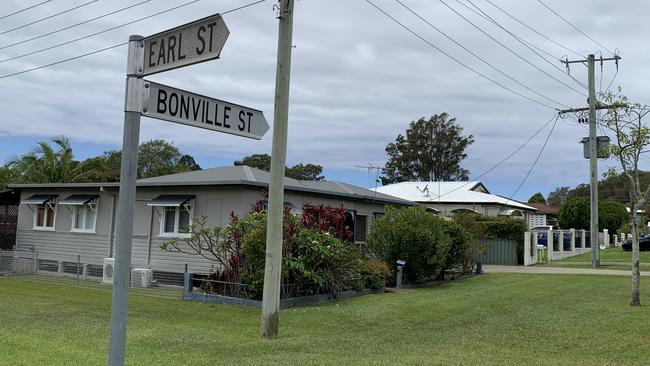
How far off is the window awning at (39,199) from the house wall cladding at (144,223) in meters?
0.18

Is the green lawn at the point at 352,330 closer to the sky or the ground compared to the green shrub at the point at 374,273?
closer to the ground

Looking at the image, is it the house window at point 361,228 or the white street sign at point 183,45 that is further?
the house window at point 361,228

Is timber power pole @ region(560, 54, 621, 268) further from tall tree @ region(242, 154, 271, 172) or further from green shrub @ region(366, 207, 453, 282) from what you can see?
tall tree @ region(242, 154, 271, 172)

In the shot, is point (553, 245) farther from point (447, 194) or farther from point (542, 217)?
point (542, 217)

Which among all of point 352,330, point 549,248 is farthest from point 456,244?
point 549,248

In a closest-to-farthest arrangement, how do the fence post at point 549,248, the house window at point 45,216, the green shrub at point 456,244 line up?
the green shrub at point 456,244 < the house window at point 45,216 < the fence post at point 549,248

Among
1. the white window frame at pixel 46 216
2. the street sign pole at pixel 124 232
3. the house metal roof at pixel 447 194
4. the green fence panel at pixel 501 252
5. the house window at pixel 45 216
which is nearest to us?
the street sign pole at pixel 124 232

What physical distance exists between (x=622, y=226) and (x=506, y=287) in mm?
40440

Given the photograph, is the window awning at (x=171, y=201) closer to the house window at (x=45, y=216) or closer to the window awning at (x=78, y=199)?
the window awning at (x=78, y=199)

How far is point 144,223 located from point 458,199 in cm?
2812

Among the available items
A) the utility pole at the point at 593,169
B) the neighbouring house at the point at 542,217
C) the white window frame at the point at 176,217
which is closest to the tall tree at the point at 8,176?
the white window frame at the point at 176,217

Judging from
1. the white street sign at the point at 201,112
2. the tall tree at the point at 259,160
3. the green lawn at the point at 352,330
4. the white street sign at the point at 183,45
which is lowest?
the green lawn at the point at 352,330

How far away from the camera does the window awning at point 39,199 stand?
21297 mm

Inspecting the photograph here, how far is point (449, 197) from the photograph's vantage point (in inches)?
1741
